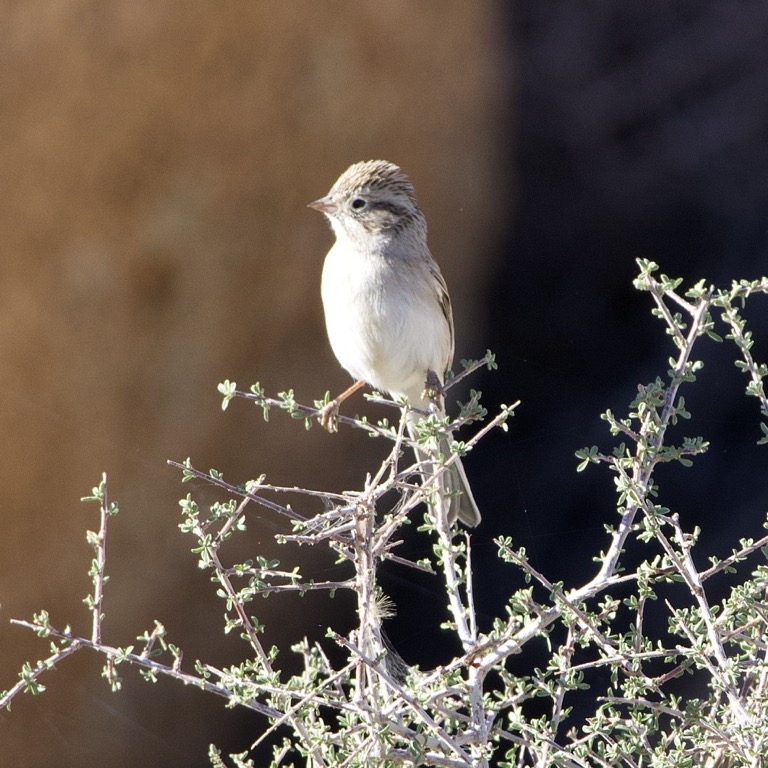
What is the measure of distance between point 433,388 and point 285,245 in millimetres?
847

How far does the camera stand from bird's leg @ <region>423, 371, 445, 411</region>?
3.57 metres

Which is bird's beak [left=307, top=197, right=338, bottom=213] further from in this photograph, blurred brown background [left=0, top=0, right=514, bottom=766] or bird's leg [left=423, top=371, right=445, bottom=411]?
bird's leg [left=423, top=371, right=445, bottom=411]

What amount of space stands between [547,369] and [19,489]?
1.98 m

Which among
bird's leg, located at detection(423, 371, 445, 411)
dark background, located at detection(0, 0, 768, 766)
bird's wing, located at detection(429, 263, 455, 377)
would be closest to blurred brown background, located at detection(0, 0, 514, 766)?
dark background, located at detection(0, 0, 768, 766)

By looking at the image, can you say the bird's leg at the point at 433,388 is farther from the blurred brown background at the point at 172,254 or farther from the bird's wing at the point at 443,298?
the blurred brown background at the point at 172,254

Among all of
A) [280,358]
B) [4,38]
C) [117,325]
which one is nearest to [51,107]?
[4,38]

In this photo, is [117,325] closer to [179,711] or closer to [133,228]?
[133,228]

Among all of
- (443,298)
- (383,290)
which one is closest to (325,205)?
(383,290)

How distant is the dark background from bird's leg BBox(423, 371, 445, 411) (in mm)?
583

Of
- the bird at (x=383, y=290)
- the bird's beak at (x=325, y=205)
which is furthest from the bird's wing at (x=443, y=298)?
the bird's beak at (x=325, y=205)

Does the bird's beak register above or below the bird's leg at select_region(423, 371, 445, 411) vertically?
above

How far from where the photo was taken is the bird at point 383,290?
11.4 feet

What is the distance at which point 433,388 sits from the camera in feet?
11.7

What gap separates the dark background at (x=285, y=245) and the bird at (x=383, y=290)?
48 centimetres
